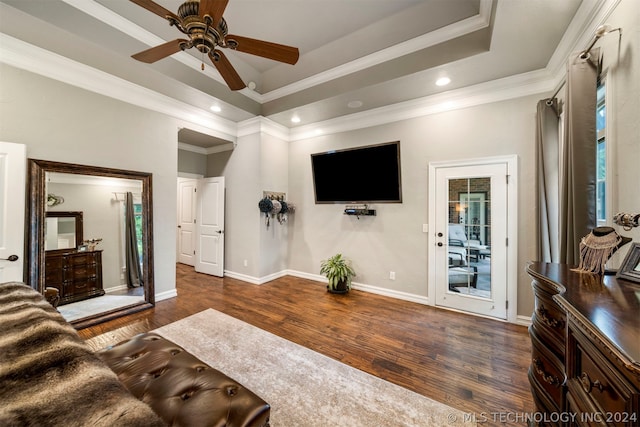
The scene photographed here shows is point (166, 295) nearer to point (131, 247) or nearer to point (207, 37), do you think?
point (131, 247)

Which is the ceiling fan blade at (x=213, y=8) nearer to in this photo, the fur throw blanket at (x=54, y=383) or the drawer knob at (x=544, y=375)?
the fur throw blanket at (x=54, y=383)

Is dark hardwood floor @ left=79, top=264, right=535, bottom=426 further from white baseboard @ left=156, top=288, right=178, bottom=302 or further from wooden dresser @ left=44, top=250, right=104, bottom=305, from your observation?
wooden dresser @ left=44, top=250, right=104, bottom=305

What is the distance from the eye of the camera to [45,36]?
2.29 metres

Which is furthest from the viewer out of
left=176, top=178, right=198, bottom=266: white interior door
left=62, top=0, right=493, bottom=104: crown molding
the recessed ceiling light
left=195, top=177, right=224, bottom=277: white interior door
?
left=176, top=178, right=198, bottom=266: white interior door

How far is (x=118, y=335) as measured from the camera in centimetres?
256

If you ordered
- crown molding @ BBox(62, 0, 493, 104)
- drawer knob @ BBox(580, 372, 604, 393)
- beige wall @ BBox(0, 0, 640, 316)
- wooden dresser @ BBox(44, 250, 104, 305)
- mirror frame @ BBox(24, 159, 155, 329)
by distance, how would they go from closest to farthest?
1. drawer knob @ BBox(580, 372, 604, 393)
2. beige wall @ BBox(0, 0, 640, 316)
3. crown molding @ BBox(62, 0, 493, 104)
4. mirror frame @ BBox(24, 159, 155, 329)
5. wooden dresser @ BBox(44, 250, 104, 305)

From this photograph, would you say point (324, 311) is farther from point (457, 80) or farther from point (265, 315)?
point (457, 80)

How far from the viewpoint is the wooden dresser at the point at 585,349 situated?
621 millimetres

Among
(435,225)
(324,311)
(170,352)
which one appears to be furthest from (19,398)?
(435,225)

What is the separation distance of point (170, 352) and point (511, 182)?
3.73 metres

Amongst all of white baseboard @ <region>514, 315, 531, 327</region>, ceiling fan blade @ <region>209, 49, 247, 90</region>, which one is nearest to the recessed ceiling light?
ceiling fan blade @ <region>209, 49, 247, 90</region>

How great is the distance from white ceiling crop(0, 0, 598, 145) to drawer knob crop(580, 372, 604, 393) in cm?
252

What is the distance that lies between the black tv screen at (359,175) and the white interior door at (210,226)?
6.40 ft

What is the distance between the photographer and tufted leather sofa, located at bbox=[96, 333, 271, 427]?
1.00 meters
